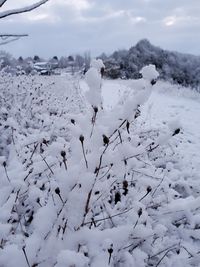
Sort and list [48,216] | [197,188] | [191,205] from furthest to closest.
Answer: [197,188] < [191,205] < [48,216]

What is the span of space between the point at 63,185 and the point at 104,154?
0.26 meters

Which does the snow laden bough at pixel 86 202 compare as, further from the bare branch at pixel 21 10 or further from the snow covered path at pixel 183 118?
the snow covered path at pixel 183 118

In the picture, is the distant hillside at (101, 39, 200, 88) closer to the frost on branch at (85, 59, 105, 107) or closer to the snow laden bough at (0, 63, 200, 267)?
the snow laden bough at (0, 63, 200, 267)

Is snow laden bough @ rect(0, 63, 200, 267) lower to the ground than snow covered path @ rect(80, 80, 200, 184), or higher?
higher

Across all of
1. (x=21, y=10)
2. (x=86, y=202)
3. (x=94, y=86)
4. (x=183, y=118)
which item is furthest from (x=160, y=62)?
(x=86, y=202)

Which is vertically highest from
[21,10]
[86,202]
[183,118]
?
[21,10]

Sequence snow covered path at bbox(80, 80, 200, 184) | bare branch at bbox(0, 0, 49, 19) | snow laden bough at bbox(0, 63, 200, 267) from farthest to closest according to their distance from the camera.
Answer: snow covered path at bbox(80, 80, 200, 184), bare branch at bbox(0, 0, 49, 19), snow laden bough at bbox(0, 63, 200, 267)

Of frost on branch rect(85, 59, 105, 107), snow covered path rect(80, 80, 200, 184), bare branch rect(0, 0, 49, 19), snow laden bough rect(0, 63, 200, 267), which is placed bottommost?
snow covered path rect(80, 80, 200, 184)

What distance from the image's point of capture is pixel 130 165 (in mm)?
2387

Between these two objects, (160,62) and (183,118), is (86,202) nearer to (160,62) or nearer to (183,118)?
(183,118)

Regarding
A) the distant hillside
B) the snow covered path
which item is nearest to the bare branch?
the snow covered path

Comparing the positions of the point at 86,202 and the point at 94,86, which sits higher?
the point at 94,86

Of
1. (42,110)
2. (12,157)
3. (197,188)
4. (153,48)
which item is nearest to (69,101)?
(42,110)

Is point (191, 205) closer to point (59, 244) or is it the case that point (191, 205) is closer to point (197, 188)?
point (59, 244)
